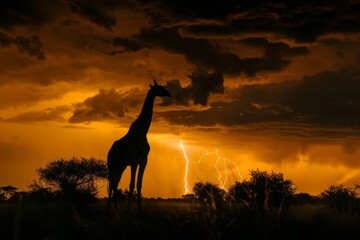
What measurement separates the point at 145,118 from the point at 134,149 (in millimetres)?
1234

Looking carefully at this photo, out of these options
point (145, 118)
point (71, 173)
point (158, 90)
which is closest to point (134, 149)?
point (145, 118)

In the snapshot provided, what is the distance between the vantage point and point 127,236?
10812 mm

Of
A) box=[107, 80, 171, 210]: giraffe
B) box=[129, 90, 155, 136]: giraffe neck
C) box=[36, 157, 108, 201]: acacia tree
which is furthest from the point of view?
box=[36, 157, 108, 201]: acacia tree

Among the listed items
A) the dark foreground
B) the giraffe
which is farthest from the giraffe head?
the dark foreground

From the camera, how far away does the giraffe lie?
16672 mm

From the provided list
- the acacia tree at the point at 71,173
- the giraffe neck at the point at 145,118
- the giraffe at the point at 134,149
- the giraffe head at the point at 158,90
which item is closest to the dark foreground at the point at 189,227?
the giraffe at the point at 134,149

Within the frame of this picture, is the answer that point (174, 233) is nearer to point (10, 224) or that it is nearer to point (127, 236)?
point (127, 236)

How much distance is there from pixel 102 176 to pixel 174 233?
1038 inches

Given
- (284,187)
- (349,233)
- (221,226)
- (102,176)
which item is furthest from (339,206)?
(102,176)

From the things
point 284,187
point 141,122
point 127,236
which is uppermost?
point 141,122

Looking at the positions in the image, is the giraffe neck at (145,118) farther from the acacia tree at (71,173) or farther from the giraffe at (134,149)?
the acacia tree at (71,173)

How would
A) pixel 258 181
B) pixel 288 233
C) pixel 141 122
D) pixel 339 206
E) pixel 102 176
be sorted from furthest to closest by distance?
pixel 102 176
pixel 258 181
pixel 339 206
pixel 141 122
pixel 288 233

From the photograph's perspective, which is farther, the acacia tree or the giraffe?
the acacia tree

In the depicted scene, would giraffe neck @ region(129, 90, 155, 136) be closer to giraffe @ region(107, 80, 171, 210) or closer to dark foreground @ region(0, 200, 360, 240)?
giraffe @ region(107, 80, 171, 210)
